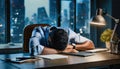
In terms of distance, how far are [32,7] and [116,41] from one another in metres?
2.33

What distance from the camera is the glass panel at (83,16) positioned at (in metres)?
4.98

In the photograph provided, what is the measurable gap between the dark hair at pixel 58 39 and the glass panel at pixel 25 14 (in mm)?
1845

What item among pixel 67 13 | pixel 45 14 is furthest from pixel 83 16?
pixel 45 14

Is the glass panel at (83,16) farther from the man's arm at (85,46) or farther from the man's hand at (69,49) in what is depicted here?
the man's hand at (69,49)

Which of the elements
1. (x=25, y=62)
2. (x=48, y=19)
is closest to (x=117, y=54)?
(x=25, y=62)

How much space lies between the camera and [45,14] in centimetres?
468

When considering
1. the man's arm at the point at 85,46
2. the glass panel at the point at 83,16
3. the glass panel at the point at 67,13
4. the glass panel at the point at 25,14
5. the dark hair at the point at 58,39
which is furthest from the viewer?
the glass panel at the point at 83,16

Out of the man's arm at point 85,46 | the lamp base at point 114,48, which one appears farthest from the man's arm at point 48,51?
the lamp base at point 114,48

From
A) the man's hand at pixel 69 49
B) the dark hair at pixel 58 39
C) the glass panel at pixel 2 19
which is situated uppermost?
the glass panel at pixel 2 19

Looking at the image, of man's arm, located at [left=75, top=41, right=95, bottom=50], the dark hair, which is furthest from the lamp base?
the dark hair

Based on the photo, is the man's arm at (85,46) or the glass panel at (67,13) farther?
the glass panel at (67,13)

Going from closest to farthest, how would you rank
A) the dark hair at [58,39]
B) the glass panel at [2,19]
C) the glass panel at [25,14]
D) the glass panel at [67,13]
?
1. the dark hair at [58,39]
2. the glass panel at [2,19]
3. the glass panel at [25,14]
4. the glass panel at [67,13]

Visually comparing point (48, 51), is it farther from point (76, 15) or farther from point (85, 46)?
point (76, 15)

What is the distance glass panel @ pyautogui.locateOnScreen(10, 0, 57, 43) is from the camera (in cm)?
442
